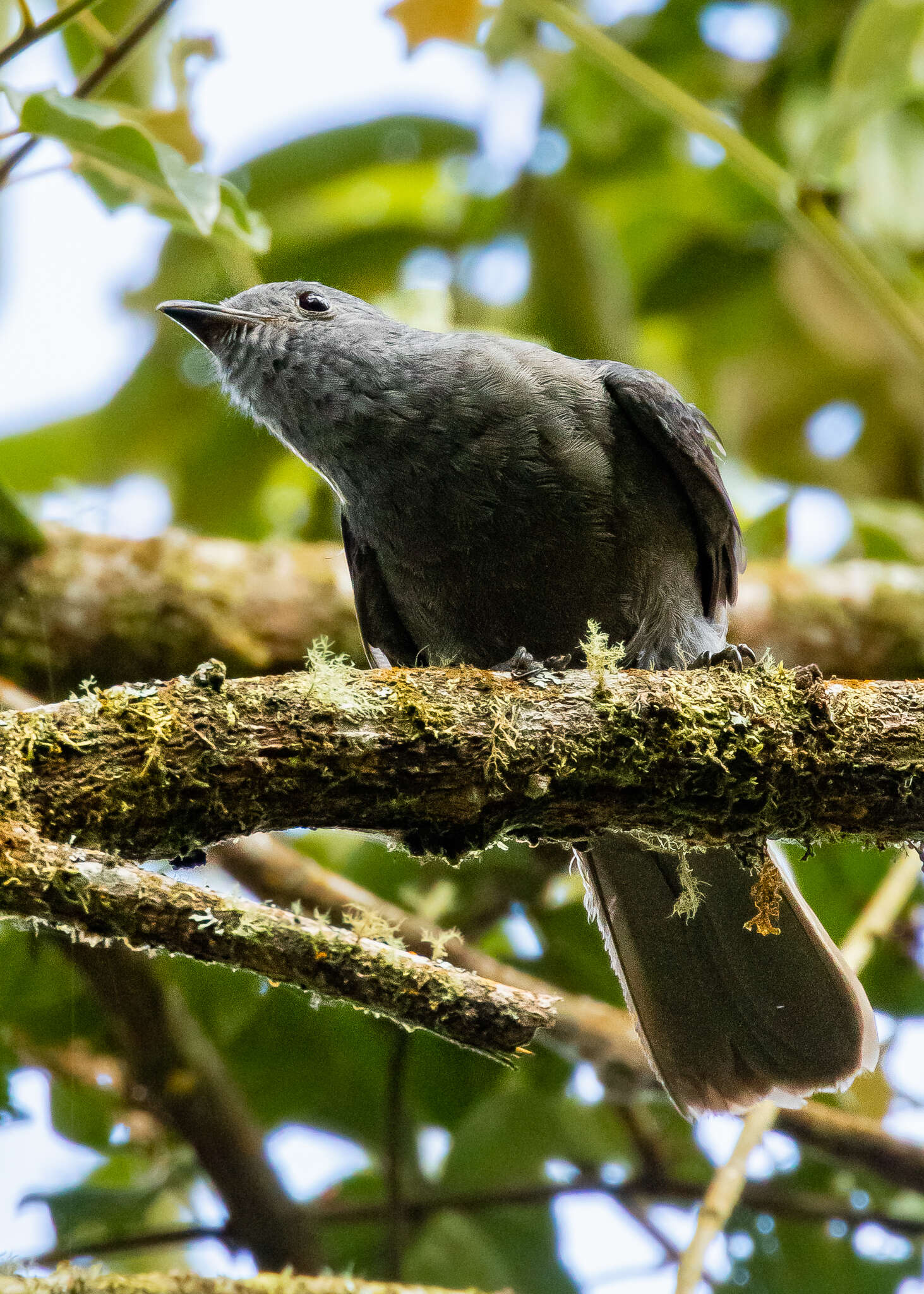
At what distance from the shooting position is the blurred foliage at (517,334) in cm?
411

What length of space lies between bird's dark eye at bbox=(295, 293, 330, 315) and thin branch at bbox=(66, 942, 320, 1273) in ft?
7.16

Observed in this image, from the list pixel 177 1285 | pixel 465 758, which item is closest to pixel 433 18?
pixel 465 758

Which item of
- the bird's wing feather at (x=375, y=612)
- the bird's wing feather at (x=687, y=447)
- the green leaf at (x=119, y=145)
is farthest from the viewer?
the bird's wing feather at (x=375, y=612)

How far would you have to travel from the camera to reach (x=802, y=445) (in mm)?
6617

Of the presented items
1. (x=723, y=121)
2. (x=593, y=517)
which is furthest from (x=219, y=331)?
(x=723, y=121)

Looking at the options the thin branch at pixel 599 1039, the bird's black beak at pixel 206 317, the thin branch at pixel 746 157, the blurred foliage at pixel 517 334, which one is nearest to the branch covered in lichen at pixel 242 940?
the blurred foliage at pixel 517 334

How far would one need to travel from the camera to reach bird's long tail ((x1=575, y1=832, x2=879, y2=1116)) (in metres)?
3.87

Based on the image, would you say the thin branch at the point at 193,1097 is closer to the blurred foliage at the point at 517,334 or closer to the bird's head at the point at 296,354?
the blurred foliage at the point at 517,334

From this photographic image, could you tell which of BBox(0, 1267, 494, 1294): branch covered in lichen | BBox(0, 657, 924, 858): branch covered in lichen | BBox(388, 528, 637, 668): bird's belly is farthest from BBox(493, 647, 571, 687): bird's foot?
BBox(0, 1267, 494, 1294): branch covered in lichen

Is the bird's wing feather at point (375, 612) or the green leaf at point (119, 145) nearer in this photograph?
the green leaf at point (119, 145)

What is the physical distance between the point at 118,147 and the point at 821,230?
2666mm

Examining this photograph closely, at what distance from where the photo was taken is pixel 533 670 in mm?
3002

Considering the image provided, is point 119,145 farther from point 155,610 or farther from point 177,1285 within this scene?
point 177,1285

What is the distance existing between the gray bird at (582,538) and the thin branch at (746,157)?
1.02m
